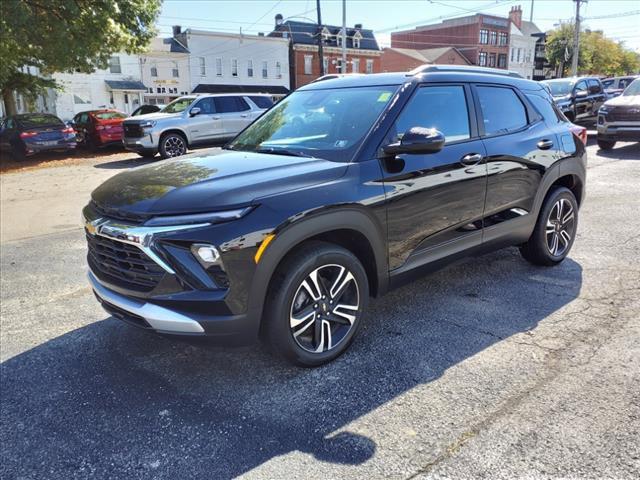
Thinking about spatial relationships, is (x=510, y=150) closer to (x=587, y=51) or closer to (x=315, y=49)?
(x=315, y=49)

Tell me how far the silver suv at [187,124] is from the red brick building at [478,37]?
193 ft

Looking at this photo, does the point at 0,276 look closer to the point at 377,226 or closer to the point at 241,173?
the point at 241,173

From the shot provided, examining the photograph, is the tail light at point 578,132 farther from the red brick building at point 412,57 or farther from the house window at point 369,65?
the red brick building at point 412,57

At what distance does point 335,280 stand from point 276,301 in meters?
0.47

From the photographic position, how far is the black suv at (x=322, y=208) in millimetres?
2762

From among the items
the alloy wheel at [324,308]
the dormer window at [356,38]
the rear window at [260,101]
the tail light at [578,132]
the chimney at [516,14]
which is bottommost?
the alloy wheel at [324,308]

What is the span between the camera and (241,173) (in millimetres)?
3145

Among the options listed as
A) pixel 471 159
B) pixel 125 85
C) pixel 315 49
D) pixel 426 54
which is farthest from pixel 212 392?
pixel 426 54

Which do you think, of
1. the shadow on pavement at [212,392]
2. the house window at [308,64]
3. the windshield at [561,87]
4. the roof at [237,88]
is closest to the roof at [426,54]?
the house window at [308,64]

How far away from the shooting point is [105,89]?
45.2 meters

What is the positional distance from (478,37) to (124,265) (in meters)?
72.4

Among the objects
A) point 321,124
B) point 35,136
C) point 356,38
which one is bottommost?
point 35,136

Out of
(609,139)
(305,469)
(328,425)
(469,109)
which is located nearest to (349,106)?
(469,109)

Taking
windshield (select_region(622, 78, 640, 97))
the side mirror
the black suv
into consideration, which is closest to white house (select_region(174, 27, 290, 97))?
windshield (select_region(622, 78, 640, 97))
